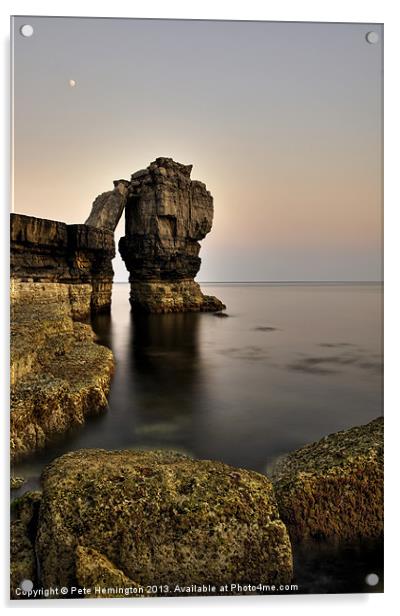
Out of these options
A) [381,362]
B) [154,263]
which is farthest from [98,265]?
[381,362]

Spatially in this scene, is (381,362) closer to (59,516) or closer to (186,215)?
(59,516)

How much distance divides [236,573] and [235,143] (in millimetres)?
6772

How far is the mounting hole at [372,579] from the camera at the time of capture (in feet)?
17.4

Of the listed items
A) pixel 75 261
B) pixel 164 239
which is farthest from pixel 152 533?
pixel 164 239

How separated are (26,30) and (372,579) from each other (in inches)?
350

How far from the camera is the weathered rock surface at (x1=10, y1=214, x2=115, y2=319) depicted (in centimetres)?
1720

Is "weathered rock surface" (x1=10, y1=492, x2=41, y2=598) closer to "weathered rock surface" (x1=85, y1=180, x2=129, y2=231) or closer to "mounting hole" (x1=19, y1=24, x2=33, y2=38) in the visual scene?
"mounting hole" (x1=19, y1=24, x2=33, y2=38)

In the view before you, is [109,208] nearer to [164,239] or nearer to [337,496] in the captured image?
[164,239]

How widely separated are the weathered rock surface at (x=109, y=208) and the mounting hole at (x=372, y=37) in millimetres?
23869

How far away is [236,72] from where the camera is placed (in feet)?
21.8

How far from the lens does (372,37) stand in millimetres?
6148

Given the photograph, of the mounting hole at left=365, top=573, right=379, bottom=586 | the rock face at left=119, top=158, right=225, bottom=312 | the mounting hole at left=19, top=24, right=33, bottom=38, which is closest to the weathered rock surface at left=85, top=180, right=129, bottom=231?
the rock face at left=119, top=158, right=225, bottom=312

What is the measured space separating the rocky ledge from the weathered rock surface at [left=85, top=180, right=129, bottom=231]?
25.1 m
